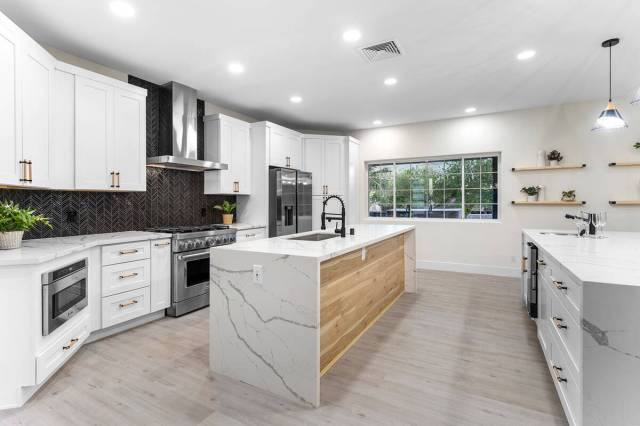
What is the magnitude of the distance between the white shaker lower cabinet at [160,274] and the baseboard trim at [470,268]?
4.22m

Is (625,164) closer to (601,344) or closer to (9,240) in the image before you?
(601,344)

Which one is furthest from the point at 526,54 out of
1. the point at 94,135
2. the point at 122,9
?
the point at 94,135

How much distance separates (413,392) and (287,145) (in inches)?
164

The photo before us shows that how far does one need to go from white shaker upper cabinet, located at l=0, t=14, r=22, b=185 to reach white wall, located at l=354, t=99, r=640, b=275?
511 centimetres

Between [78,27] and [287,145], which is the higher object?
[78,27]

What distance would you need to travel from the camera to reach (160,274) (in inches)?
132

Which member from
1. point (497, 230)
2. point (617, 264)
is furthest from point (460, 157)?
point (617, 264)

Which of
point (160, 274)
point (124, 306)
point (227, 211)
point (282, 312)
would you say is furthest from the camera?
point (227, 211)

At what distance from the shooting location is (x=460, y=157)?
5.73 meters

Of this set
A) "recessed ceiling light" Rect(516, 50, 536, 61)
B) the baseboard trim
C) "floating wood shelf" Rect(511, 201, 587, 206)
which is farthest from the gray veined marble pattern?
"floating wood shelf" Rect(511, 201, 587, 206)

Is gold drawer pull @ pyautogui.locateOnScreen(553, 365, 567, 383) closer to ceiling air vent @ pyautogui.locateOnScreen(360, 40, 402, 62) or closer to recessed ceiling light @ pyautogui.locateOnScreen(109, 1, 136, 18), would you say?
ceiling air vent @ pyautogui.locateOnScreen(360, 40, 402, 62)

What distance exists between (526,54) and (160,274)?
427 centimetres

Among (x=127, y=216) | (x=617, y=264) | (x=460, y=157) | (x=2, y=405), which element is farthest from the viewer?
(x=460, y=157)

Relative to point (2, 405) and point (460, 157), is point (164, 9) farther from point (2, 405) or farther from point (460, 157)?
point (460, 157)
